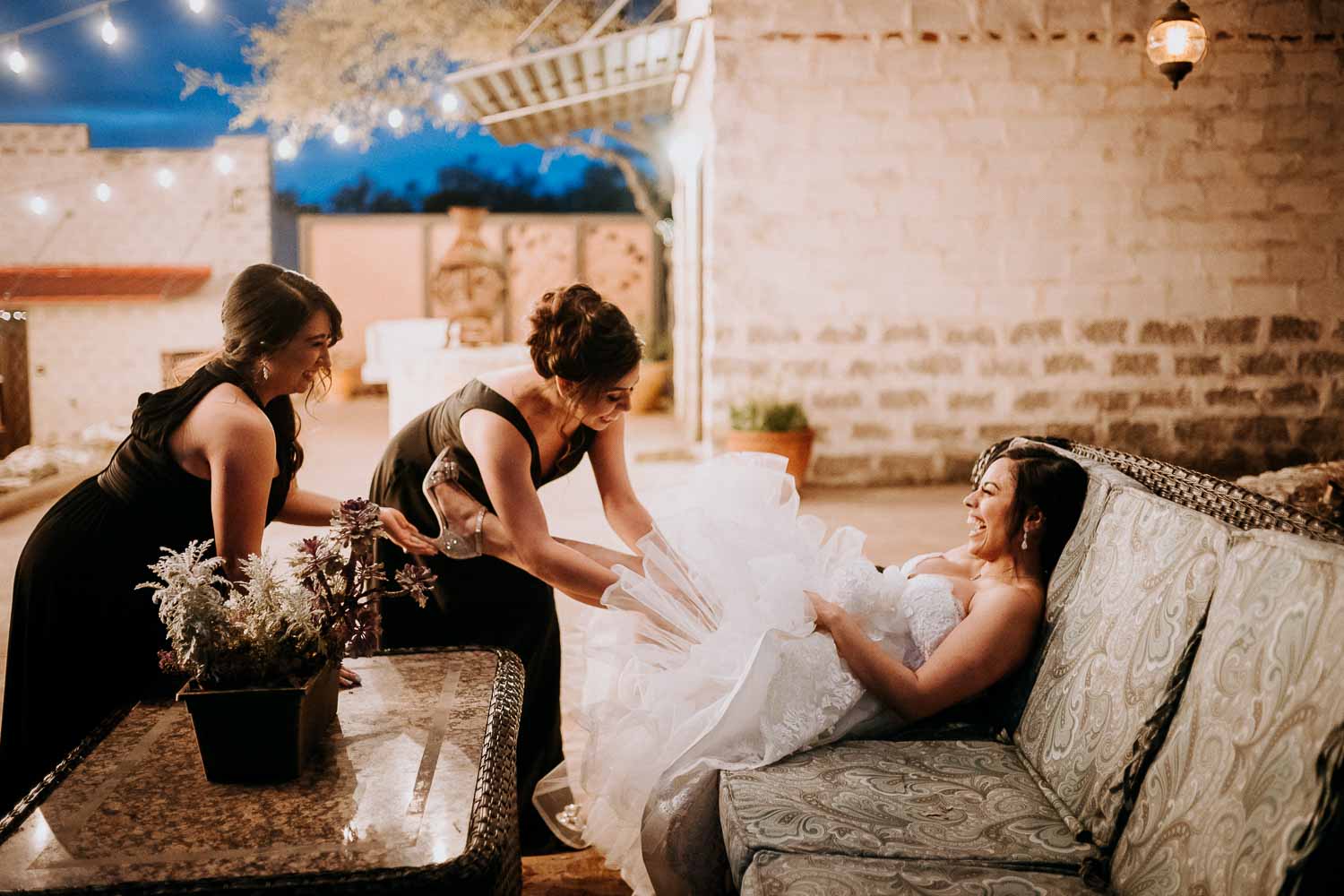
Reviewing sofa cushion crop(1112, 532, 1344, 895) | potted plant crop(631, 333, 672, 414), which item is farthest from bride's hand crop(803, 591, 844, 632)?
potted plant crop(631, 333, 672, 414)

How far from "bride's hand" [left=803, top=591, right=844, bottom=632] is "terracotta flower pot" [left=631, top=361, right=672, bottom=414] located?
351 inches

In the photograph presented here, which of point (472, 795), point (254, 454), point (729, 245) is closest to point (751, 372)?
point (729, 245)

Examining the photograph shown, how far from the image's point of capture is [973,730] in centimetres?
208

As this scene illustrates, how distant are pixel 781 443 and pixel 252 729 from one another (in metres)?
4.98

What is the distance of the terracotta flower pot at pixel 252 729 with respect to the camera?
1470 millimetres

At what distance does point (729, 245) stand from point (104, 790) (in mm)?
5407

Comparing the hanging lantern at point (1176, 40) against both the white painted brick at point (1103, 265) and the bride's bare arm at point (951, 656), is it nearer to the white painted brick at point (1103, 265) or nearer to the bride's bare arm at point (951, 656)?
the white painted brick at point (1103, 265)

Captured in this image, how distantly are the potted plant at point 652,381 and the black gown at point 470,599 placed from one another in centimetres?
807

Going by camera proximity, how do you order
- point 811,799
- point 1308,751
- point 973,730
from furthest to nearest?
point 973,730 < point 811,799 < point 1308,751

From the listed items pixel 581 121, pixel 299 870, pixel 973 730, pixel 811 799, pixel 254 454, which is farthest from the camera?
pixel 581 121

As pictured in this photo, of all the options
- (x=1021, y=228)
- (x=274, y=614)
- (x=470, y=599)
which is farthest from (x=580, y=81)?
(x=274, y=614)

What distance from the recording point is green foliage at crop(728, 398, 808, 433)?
249 inches

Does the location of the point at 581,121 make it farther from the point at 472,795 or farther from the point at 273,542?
the point at 472,795

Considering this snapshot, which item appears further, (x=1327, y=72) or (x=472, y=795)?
(x=1327, y=72)
